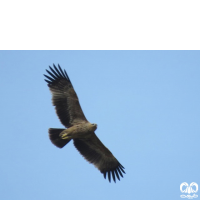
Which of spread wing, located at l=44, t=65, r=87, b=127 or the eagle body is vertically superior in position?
spread wing, located at l=44, t=65, r=87, b=127

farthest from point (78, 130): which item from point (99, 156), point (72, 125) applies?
point (99, 156)

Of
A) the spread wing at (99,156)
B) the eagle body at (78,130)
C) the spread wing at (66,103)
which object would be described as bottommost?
the spread wing at (99,156)

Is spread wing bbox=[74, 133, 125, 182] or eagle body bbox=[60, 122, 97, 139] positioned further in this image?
spread wing bbox=[74, 133, 125, 182]

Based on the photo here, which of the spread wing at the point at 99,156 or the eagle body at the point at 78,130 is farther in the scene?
the spread wing at the point at 99,156

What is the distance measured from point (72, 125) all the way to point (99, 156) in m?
1.50

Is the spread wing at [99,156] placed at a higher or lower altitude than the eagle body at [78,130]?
lower

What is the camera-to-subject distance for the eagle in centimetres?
1036

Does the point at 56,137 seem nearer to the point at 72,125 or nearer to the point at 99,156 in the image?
the point at 72,125

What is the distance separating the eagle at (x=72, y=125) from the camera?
10.4 meters

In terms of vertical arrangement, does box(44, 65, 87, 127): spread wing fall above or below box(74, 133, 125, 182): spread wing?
above

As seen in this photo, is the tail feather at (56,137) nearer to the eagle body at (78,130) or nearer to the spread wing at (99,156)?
the eagle body at (78,130)

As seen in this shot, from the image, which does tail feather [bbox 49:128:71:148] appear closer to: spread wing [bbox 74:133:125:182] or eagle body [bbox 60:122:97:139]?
eagle body [bbox 60:122:97:139]

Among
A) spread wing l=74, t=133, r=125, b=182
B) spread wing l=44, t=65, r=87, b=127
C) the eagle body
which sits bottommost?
spread wing l=74, t=133, r=125, b=182
